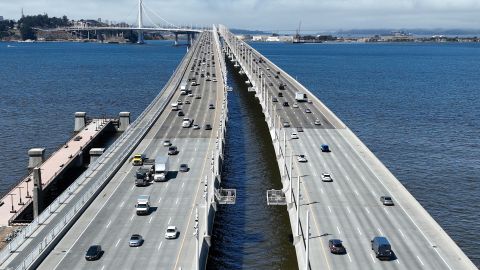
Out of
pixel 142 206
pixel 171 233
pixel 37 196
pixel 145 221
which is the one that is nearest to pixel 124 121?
pixel 37 196

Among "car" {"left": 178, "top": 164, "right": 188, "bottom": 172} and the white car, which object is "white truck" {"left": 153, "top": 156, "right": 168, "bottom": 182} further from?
the white car

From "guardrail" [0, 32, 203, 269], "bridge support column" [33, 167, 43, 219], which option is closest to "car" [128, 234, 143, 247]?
"guardrail" [0, 32, 203, 269]

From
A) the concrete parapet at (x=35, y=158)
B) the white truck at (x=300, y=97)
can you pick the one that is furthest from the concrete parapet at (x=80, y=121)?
the white truck at (x=300, y=97)

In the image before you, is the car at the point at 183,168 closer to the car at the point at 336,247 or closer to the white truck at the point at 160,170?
the white truck at the point at 160,170

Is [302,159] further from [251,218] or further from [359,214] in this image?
[359,214]

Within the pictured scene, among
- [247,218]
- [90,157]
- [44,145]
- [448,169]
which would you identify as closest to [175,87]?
[44,145]

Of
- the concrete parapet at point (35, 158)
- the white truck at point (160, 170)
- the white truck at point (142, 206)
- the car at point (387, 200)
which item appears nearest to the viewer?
the white truck at point (142, 206)

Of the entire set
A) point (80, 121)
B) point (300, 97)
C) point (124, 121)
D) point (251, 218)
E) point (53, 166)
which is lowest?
point (251, 218)
